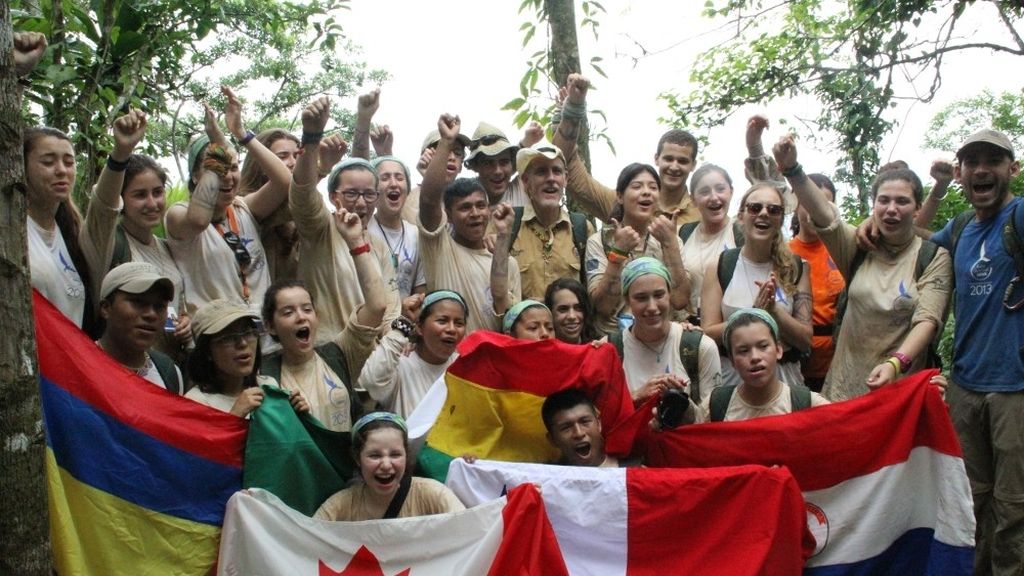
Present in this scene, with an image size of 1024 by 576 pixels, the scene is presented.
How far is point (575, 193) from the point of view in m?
8.06

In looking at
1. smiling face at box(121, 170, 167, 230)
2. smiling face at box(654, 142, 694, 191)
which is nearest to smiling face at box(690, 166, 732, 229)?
smiling face at box(654, 142, 694, 191)

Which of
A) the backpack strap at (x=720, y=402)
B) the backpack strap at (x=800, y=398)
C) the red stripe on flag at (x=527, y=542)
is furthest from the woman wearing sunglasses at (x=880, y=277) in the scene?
the red stripe on flag at (x=527, y=542)

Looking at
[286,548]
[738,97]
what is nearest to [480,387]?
[286,548]

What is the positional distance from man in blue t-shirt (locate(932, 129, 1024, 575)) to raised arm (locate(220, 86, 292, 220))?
13.6 feet

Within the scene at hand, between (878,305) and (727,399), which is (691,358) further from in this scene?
(878,305)

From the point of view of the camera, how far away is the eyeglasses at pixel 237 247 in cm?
636

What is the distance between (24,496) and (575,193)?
16.4 feet

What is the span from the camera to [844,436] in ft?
18.0

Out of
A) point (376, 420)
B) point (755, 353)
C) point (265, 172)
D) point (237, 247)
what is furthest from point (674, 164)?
point (376, 420)

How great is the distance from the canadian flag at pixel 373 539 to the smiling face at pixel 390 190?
2.65 meters

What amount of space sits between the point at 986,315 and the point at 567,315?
97.1 inches

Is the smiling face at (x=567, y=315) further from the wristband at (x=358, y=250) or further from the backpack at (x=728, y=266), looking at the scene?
the wristband at (x=358, y=250)

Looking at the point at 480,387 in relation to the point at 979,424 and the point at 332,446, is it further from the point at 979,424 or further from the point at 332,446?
the point at 979,424

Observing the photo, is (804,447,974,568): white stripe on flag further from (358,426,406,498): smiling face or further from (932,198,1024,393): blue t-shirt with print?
(358,426,406,498): smiling face
